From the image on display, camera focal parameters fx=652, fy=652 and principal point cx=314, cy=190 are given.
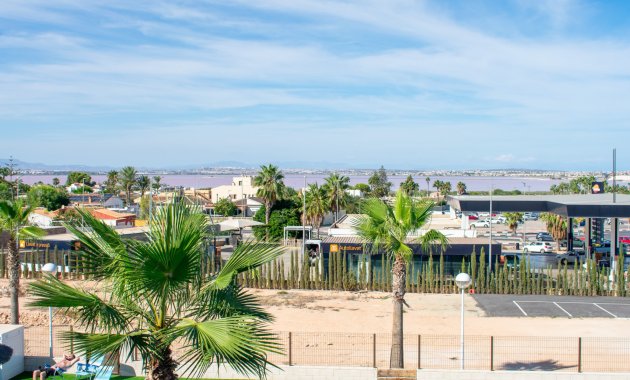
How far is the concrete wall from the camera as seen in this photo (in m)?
17.0

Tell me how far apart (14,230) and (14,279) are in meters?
1.56

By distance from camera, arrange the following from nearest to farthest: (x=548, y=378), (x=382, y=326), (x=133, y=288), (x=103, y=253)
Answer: (x=133, y=288)
(x=103, y=253)
(x=548, y=378)
(x=382, y=326)

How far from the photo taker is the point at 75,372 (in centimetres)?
1722

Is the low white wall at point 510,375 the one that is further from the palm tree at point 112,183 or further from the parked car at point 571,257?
the palm tree at point 112,183

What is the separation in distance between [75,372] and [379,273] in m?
18.5

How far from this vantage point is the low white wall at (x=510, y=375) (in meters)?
16.4

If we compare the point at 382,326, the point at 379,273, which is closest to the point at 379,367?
the point at 382,326

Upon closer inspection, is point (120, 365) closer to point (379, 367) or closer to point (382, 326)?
point (379, 367)

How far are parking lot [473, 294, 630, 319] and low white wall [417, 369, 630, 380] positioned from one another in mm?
10260

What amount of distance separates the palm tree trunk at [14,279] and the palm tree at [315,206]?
3802 centimetres

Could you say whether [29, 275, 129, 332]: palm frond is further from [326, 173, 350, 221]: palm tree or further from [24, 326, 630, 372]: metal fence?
[326, 173, 350, 221]: palm tree

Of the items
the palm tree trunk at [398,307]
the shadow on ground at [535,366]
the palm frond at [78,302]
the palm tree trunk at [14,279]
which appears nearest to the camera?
the palm frond at [78,302]

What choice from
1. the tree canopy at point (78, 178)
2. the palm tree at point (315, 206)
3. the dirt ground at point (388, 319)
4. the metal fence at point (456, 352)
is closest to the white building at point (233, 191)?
the palm tree at point (315, 206)

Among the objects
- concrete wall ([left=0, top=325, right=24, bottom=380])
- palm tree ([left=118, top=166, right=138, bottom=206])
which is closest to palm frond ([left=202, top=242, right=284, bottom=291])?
concrete wall ([left=0, top=325, right=24, bottom=380])
